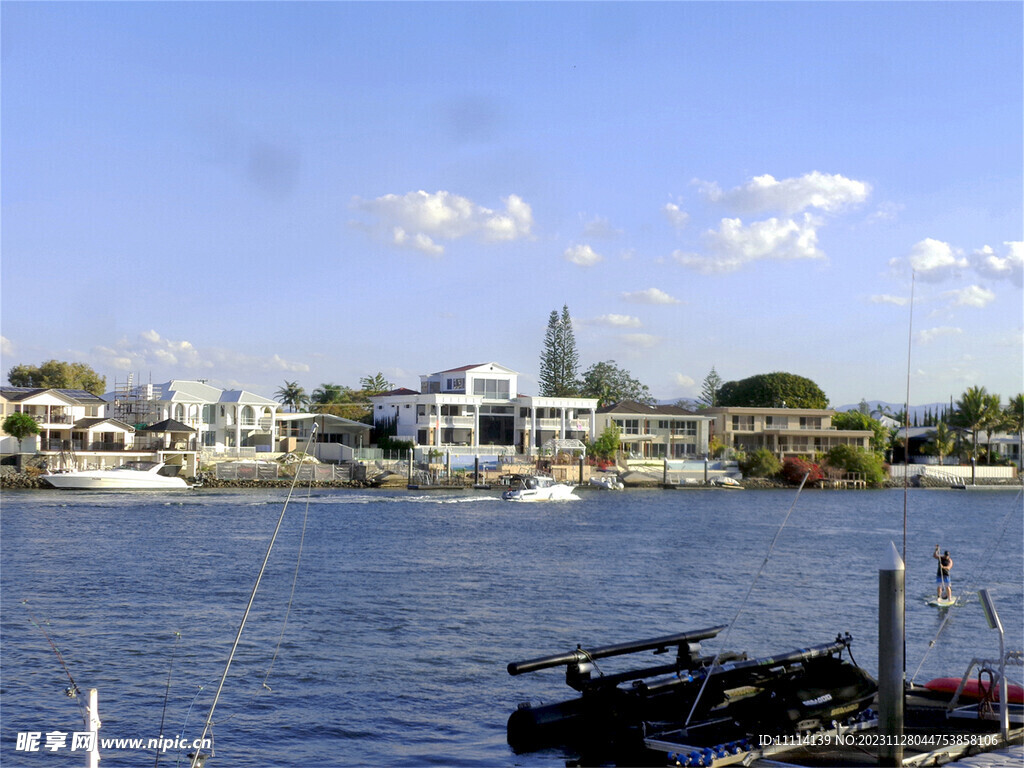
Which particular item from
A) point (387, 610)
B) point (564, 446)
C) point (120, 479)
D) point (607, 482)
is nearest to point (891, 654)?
point (387, 610)

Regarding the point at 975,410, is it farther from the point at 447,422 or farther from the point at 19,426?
the point at 19,426

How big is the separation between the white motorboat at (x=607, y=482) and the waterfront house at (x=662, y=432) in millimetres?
10197

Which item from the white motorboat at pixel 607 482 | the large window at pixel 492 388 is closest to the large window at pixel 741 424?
the white motorboat at pixel 607 482

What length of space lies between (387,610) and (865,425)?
84.9 meters

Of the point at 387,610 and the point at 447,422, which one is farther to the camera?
the point at 447,422

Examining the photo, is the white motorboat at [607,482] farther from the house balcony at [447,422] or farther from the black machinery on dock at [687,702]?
the black machinery on dock at [687,702]

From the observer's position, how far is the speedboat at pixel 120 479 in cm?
6175

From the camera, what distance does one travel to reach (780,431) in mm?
92750

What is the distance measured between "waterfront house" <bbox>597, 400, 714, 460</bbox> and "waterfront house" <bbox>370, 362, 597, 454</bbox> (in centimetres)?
601

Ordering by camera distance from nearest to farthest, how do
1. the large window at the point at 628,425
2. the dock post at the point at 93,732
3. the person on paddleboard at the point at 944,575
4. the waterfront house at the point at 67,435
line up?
the dock post at the point at 93,732, the person on paddleboard at the point at 944,575, the waterfront house at the point at 67,435, the large window at the point at 628,425

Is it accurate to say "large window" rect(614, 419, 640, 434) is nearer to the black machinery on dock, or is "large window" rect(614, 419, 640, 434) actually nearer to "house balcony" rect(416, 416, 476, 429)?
"house balcony" rect(416, 416, 476, 429)

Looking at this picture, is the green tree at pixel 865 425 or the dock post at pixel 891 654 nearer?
the dock post at pixel 891 654

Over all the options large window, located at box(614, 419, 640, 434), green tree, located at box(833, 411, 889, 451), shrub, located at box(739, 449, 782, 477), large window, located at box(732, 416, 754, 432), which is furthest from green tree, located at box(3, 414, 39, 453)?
green tree, located at box(833, 411, 889, 451)

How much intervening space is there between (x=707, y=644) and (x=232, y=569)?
52.9 ft
